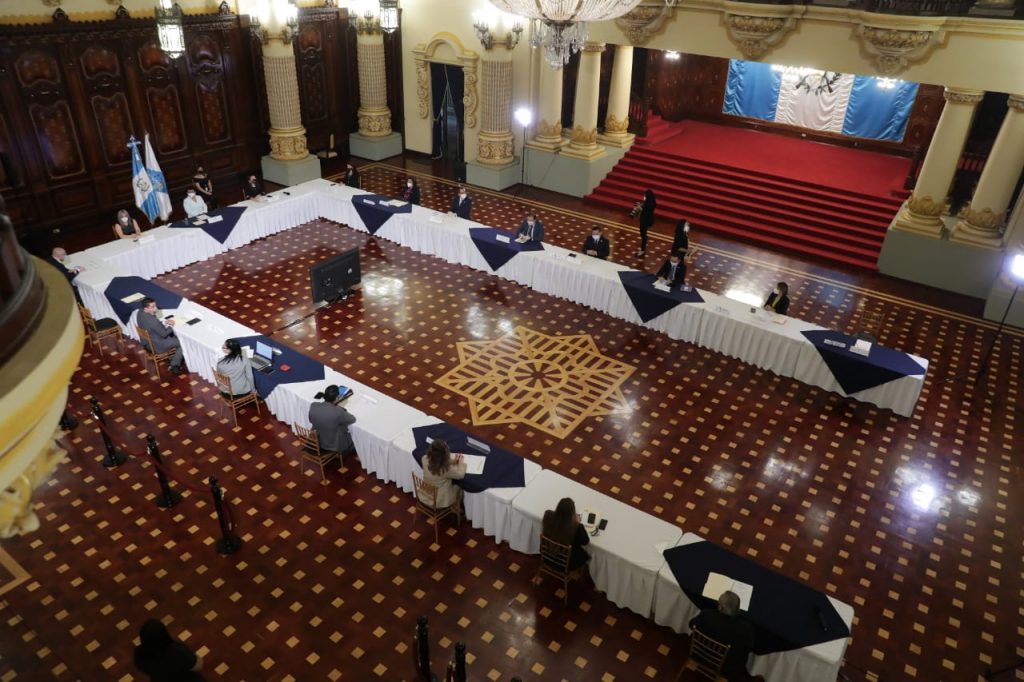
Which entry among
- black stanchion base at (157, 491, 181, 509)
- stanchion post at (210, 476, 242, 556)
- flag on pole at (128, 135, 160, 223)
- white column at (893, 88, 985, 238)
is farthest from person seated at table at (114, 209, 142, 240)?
white column at (893, 88, 985, 238)

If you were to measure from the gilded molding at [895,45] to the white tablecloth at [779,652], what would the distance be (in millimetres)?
10023

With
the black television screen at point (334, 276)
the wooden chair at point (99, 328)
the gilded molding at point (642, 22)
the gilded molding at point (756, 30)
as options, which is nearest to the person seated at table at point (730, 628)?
the black television screen at point (334, 276)

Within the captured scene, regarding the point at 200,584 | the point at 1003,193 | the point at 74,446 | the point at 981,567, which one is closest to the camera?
the point at 200,584

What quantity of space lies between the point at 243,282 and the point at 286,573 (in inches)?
278

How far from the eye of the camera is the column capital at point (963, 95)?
12062 millimetres

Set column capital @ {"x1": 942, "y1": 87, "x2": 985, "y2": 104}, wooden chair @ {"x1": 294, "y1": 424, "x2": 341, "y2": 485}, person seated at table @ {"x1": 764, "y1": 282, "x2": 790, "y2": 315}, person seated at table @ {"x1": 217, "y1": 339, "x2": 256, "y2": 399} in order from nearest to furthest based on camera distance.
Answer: wooden chair @ {"x1": 294, "y1": 424, "x2": 341, "y2": 485} < person seated at table @ {"x1": 217, "y1": 339, "x2": 256, "y2": 399} < person seated at table @ {"x1": 764, "y1": 282, "x2": 790, "y2": 315} < column capital @ {"x1": 942, "y1": 87, "x2": 985, "y2": 104}

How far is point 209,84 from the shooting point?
52.2 ft

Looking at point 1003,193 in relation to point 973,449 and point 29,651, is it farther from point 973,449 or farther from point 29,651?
point 29,651

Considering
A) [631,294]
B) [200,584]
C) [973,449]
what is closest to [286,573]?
[200,584]

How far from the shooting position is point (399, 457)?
25.7 feet

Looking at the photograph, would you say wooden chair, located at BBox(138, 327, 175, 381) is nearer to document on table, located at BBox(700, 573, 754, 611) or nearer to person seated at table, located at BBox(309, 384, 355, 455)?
person seated at table, located at BBox(309, 384, 355, 455)

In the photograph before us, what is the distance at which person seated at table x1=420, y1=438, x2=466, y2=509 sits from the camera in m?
7.05

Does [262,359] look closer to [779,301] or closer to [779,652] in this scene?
[779,652]

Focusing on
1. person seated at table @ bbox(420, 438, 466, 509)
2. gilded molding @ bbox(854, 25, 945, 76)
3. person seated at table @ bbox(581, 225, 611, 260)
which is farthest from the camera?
person seated at table @ bbox(581, 225, 611, 260)
